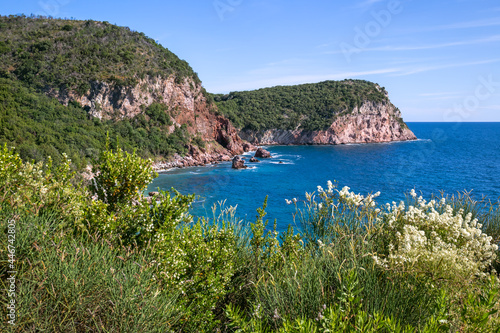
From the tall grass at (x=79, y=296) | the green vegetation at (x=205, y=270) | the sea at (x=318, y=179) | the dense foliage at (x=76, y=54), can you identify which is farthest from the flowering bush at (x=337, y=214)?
the dense foliage at (x=76, y=54)

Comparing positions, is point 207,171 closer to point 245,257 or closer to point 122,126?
point 122,126

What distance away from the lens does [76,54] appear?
195ft

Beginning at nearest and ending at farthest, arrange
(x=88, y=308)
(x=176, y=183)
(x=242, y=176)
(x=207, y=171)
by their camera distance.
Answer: (x=88, y=308) < (x=176, y=183) < (x=242, y=176) < (x=207, y=171)

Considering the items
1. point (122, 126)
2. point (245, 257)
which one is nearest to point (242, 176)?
point (122, 126)

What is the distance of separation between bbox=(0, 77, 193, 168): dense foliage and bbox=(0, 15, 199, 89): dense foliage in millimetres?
4718

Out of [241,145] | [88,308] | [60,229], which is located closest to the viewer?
[88,308]

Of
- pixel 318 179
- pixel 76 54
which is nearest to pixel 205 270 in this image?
pixel 318 179

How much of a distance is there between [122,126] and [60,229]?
5682 centimetres

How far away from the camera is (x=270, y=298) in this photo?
372 cm

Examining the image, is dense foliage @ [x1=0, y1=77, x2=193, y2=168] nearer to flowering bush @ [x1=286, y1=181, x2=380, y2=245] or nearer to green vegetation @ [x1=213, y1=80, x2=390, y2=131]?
flowering bush @ [x1=286, y1=181, x2=380, y2=245]

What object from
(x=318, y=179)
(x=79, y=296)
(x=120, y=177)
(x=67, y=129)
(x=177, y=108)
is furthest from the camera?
(x=177, y=108)

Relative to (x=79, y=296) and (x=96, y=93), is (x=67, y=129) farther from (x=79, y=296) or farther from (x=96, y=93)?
(x=79, y=296)
